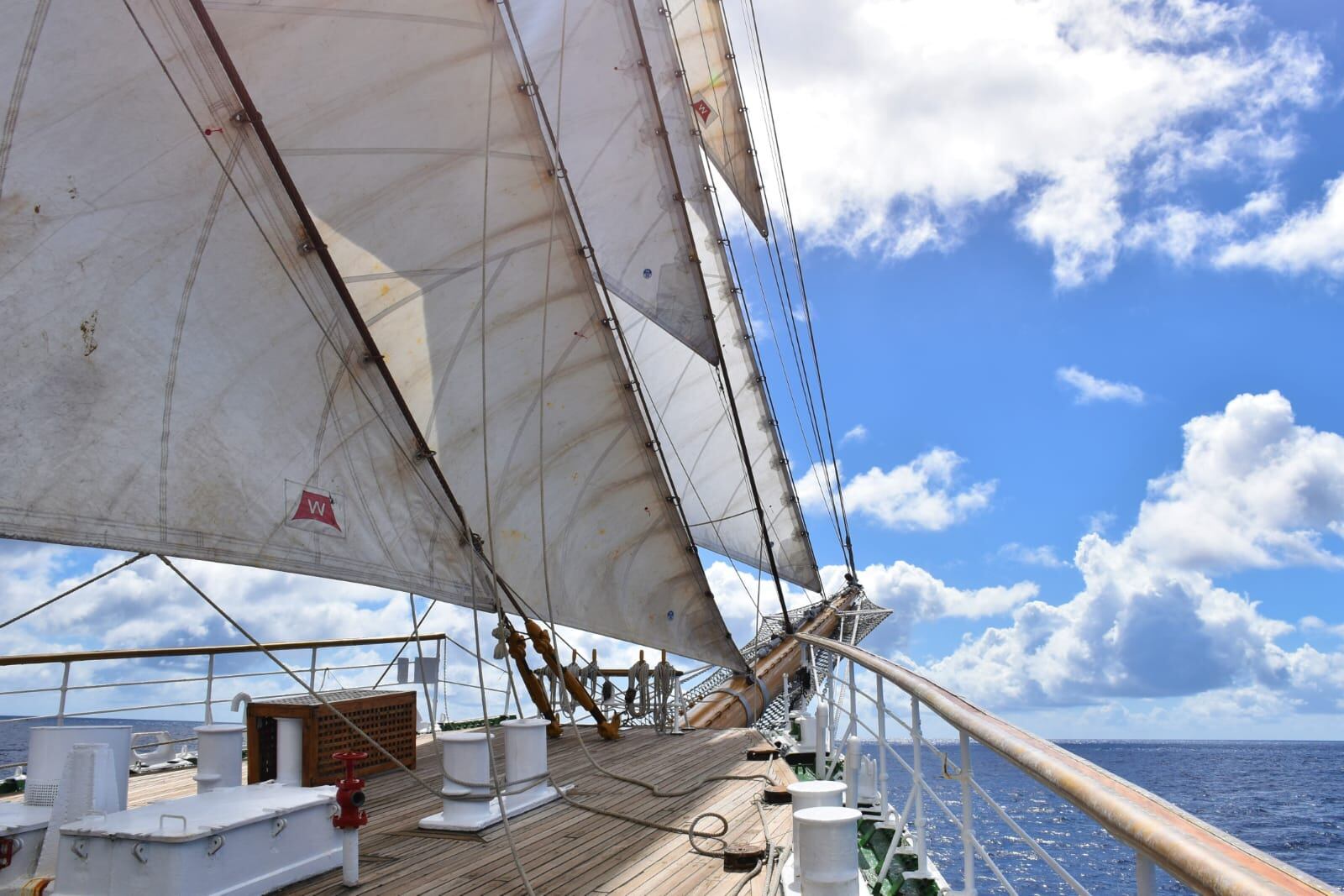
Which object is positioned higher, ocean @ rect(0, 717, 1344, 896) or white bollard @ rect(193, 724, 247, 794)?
white bollard @ rect(193, 724, 247, 794)

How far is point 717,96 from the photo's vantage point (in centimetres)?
2267

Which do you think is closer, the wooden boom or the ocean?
the wooden boom

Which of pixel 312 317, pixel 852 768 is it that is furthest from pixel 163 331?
pixel 852 768

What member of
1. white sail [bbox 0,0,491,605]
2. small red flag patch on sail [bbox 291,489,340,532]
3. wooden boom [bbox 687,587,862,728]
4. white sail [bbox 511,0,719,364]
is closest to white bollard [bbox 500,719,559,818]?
white sail [bbox 0,0,491,605]

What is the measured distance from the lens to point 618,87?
12609 mm

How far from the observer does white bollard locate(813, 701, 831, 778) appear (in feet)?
21.6

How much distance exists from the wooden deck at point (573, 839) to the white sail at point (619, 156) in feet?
22.5

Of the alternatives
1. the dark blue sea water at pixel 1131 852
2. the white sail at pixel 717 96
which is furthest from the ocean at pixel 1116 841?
the white sail at pixel 717 96

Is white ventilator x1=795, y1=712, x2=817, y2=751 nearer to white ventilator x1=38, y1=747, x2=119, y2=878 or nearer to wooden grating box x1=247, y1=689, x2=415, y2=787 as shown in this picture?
wooden grating box x1=247, y1=689, x2=415, y2=787

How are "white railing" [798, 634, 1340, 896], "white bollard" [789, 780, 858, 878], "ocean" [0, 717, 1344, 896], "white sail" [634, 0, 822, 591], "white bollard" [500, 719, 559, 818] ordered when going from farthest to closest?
"ocean" [0, 717, 1344, 896] → "white sail" [634, 0, 822, 591] → "white bollard" [500, 719, 559, 818] → "white bollard" [789, 780, 858, 878] → "white railing" [798, 634, 1340, 896]

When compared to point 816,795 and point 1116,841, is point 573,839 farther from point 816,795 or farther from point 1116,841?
point 1116,841

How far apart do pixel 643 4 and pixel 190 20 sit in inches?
460

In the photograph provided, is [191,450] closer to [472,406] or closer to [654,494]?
[472,406]

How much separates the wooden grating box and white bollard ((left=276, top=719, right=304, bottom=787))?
0.11ft
